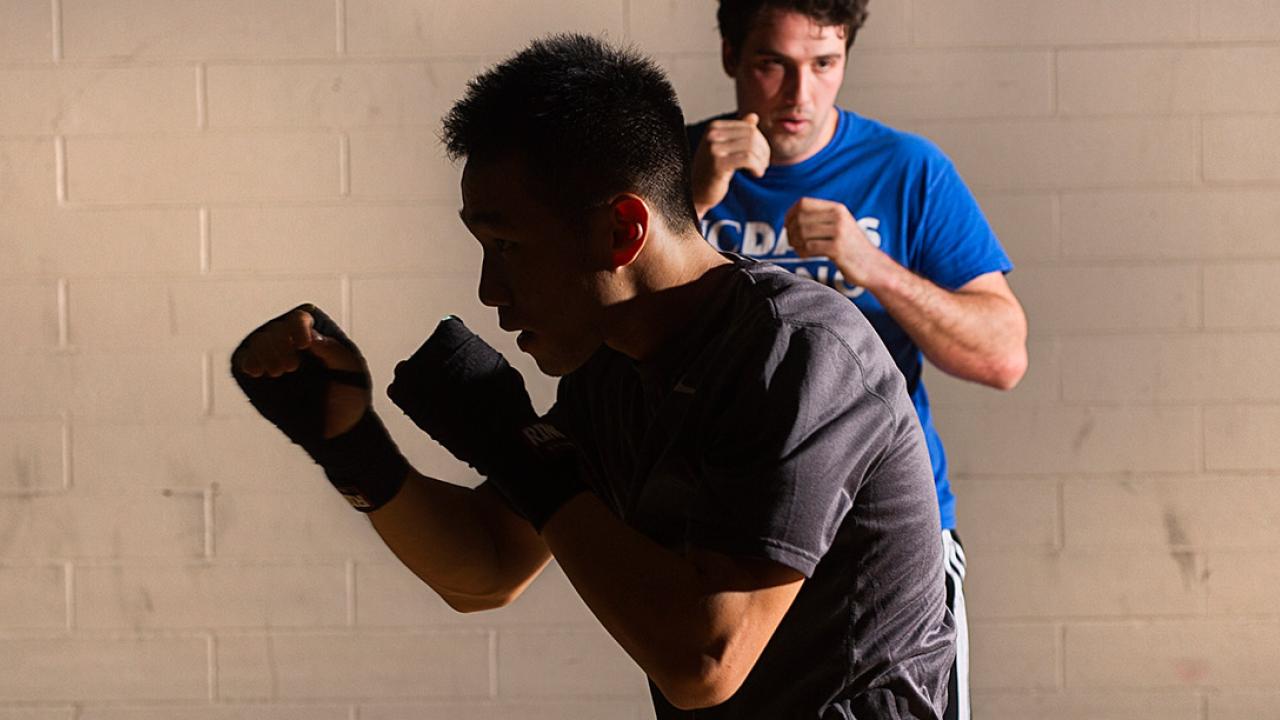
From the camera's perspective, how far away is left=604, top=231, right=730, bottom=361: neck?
1271 mm

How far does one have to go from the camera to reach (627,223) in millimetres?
1242

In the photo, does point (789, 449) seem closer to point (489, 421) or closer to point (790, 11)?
point (489, 421)

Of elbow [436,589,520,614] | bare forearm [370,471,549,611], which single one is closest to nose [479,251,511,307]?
bare forearm [370,471,549,611]

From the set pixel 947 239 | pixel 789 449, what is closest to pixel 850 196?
pixel 947 239

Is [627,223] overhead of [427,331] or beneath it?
overhead

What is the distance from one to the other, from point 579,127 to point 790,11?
42.5 inches

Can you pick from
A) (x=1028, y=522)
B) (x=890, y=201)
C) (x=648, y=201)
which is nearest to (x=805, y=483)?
(x=648, y=201)

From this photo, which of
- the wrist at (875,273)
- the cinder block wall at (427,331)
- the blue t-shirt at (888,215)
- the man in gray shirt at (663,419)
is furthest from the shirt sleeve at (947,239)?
the man in gray shirt at (663,419)

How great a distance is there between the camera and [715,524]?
1.08m

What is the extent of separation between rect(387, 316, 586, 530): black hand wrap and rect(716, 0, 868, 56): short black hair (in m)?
1.06

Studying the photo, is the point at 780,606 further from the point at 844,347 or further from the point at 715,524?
the point at 844,347

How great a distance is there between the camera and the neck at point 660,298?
127 centimetres

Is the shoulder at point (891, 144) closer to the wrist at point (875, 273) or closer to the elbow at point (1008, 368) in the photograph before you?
the wrist at point (875, 273)

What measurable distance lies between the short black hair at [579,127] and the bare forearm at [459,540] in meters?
0.42
